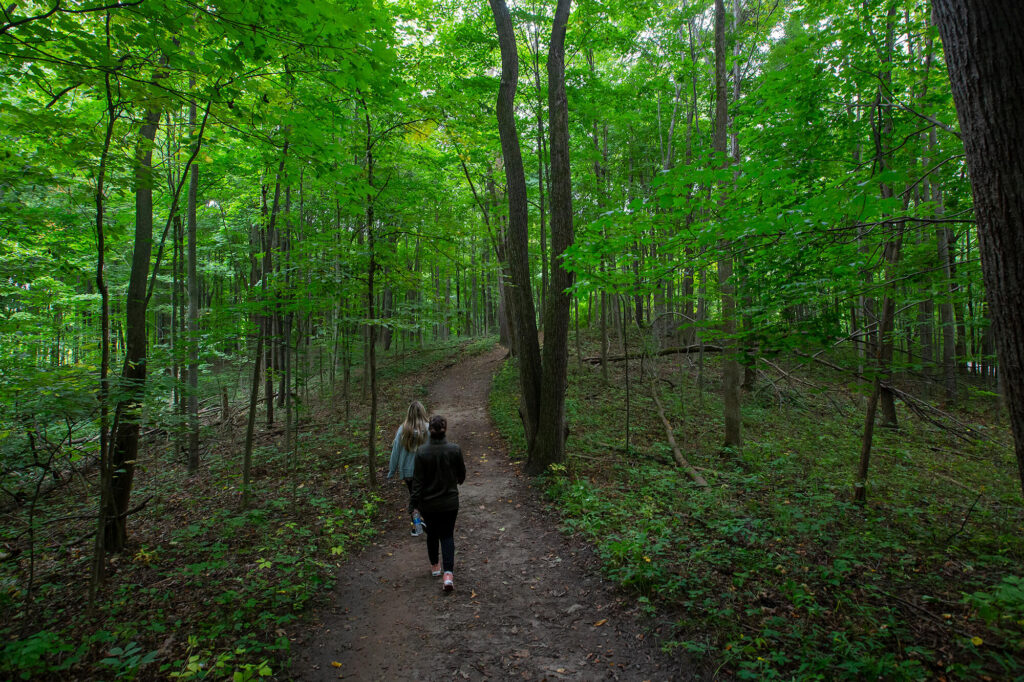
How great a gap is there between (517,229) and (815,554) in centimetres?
652

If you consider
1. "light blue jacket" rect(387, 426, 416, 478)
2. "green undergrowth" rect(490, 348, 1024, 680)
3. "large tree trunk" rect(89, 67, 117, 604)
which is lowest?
"green undergrowth" rect(490, 348, 1024, 680)

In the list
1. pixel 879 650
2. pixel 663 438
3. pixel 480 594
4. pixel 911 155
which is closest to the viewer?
pixel 879 650

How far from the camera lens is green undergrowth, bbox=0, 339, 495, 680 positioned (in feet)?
11.2

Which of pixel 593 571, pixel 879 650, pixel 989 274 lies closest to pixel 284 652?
pixel 593 571

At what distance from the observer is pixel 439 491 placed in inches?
186

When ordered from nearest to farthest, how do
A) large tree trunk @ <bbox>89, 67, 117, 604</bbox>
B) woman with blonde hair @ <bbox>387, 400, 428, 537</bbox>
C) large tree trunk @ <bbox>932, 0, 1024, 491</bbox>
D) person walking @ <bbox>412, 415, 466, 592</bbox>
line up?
large tree trunk @ <bbox>932, 0, 1024, 491</bbox> < large tree trunk @ <bbox>89, 67, 117, 604</bbox> < person walking @ <bbox>412, 415, 466, 592</bbox> < woman with blonde hair @ <bbox>387, 400, 428, 537</bbox>

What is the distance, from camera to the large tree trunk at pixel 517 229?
8.14 meters

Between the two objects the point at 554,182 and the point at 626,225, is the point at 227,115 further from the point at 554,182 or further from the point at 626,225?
the point at 554,182

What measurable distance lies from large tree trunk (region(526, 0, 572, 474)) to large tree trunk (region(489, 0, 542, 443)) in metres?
0.40

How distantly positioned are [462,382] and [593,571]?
40.4ft

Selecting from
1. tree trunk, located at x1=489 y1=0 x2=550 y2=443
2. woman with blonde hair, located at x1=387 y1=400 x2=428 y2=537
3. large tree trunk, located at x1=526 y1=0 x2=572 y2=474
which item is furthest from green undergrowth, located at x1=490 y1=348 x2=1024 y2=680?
woman with blonde hair, located at x1=387 y1=400 x2=428 y2=537

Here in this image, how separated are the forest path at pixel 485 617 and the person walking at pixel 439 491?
416 mm

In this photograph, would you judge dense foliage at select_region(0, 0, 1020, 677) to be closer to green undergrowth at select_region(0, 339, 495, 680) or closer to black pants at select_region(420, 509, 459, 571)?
green undergrowth at select_region(0, 339, 495, 680)

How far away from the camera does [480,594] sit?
15.3 feet
